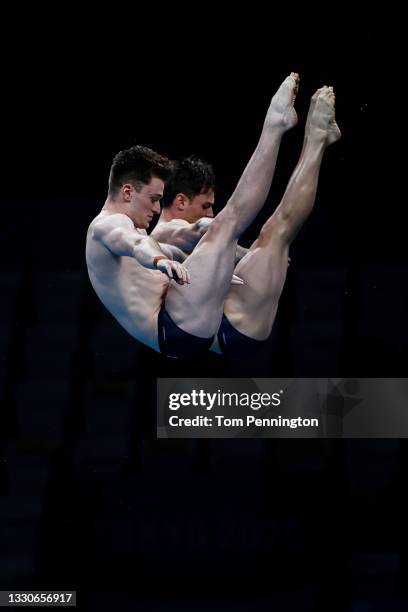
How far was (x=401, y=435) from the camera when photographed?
20.6ft

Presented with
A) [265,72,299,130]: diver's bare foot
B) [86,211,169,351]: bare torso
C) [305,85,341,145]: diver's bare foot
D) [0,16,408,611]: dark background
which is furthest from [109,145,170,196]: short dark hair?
[0,16,408,611]: dark background

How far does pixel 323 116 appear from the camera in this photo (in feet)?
12.4

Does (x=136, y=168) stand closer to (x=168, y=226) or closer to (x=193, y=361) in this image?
(x=168, y=226)

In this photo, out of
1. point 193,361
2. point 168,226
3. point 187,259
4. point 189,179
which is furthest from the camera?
point 193,361

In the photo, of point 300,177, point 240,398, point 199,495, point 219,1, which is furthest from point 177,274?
point 219,1

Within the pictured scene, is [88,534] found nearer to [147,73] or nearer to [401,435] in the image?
[401,435]

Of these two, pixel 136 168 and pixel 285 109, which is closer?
pixel 285 109

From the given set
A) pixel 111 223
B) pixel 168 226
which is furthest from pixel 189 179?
pixel 111 223

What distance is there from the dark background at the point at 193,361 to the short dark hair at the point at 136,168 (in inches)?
82.5

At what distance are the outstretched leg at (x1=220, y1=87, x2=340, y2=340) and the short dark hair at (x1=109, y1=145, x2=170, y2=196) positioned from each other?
1.73 feet

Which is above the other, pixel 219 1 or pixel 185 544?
pixel 219 1

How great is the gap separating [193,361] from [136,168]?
2679 mm

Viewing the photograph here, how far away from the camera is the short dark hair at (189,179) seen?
4172 mm

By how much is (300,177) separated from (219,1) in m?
2.76
